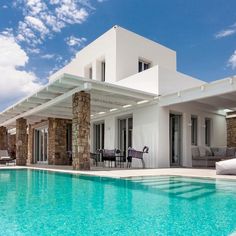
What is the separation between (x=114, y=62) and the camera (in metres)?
17.5

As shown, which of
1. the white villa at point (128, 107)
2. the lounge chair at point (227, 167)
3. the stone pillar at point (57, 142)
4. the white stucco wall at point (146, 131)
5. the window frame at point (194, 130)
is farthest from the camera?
the stone pillar at point (57, 142)

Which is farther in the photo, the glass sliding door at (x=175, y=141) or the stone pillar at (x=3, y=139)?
the stone pillar at (x=3, y=139)

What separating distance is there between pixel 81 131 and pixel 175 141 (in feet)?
18.3

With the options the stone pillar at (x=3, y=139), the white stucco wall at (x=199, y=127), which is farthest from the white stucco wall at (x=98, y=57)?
the stone pillar at (x=3, y=139)

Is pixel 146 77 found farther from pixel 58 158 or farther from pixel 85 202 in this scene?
pixel 85 202

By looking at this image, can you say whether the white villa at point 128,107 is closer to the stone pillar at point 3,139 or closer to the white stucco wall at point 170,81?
the white stucco wall at point 170,81

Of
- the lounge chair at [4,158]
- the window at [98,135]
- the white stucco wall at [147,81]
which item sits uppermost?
the white stucco wall at [147,81]

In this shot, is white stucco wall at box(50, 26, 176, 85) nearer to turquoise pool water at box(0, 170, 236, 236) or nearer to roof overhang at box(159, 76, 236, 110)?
roof overhang at box(159, 76, 236, 110)

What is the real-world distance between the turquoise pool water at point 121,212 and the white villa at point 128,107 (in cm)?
573

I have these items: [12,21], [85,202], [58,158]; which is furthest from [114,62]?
[85,202]

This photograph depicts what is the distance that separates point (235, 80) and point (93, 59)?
1116 centimetres

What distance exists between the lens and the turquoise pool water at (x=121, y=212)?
327 cm

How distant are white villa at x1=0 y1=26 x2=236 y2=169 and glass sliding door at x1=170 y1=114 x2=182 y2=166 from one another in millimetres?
35

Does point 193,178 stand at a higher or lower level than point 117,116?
lower
